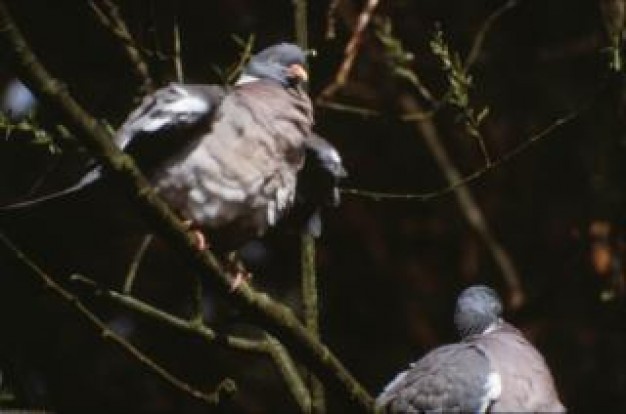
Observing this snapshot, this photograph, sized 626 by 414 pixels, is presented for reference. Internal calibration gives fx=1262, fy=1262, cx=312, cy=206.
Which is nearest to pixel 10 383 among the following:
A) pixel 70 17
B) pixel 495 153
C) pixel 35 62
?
pixel 35 62

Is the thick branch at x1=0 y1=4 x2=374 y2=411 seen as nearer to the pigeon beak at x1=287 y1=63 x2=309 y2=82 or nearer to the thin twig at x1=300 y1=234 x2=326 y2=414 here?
the thin twig at x1=300 y1=234 x2=326 y2=414

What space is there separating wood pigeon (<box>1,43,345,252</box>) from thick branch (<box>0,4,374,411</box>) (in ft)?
1.62

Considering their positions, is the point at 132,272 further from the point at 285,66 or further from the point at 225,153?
the point at 285,66

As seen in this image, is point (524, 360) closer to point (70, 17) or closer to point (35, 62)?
point (35, 62)

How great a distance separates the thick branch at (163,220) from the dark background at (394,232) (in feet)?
8.61

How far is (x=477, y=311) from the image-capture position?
4504 mm

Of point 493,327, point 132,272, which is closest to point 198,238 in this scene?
point 132,272

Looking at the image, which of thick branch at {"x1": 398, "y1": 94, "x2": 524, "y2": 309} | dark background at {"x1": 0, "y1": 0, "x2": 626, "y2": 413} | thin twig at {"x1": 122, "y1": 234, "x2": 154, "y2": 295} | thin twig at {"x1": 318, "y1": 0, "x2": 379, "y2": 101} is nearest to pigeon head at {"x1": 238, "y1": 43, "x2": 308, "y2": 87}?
thin twig at {"x1": 318, "y1": 0, "x2": 379, "y2": 101}

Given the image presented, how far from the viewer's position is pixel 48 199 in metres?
3.43

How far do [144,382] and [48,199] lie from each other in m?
4.04

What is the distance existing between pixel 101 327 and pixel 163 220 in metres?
0.55

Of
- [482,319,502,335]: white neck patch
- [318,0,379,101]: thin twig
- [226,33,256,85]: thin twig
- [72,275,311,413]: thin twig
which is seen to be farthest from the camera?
[482,319,502,335]: white neck patch

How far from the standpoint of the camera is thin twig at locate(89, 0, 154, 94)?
13.0 ft

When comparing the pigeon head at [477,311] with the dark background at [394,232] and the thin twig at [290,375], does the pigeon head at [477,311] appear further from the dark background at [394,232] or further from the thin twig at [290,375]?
the dark background at [394,232]
